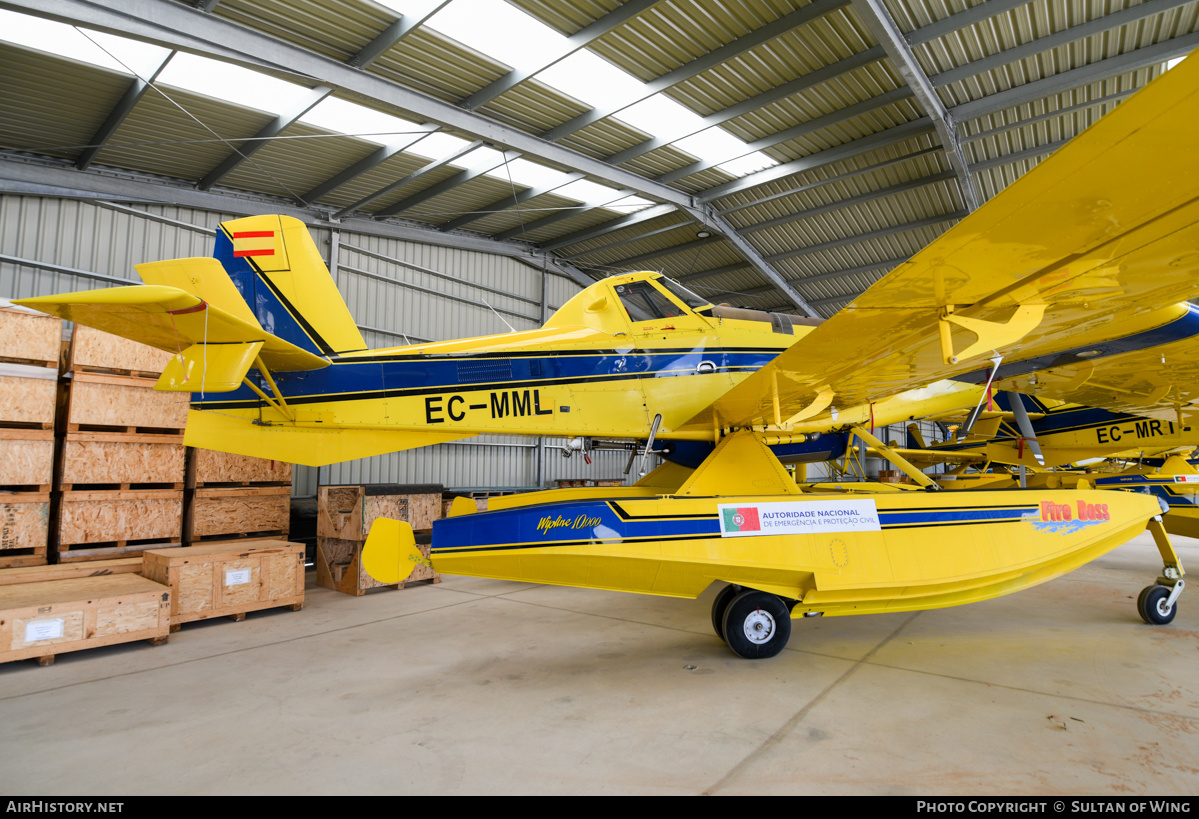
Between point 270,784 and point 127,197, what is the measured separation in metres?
10.8

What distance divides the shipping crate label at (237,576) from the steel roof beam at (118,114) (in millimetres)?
6258

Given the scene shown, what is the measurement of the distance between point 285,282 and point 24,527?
368 centimetres

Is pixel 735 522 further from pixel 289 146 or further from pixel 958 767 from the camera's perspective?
pixel 289 146

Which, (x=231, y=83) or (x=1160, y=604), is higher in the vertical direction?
(x=231, y=83)

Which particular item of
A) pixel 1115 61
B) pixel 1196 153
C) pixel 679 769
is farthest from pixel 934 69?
pixel 679 769

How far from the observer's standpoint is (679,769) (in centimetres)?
268

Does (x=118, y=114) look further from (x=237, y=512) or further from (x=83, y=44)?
(x=237, y=512)

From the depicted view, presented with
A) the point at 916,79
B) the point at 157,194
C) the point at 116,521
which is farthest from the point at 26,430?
the point at 916,79

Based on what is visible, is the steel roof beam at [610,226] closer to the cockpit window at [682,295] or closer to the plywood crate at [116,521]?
the cockpit window at [682,295]

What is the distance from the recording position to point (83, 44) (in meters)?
6.84

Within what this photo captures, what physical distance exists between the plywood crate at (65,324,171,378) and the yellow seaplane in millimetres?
2364

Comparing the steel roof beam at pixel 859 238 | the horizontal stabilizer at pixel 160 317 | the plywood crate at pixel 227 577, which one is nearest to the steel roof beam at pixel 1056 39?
the steel roof beam at pixel 859 238

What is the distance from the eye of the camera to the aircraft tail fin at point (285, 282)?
17.2 ft

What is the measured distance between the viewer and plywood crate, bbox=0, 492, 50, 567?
18.2 ft
